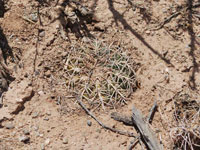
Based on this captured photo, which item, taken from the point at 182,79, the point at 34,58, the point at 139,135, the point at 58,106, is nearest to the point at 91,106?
the point at 58,106

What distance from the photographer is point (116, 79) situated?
2402 mm

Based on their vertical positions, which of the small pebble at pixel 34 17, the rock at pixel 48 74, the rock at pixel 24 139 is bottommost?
the rock at pixel 24 139

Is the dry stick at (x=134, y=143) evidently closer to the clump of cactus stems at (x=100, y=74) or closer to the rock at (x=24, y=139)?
the clump of cactus stems at (x=100, y=74)

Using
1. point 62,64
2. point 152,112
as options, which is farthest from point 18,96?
point 152,112

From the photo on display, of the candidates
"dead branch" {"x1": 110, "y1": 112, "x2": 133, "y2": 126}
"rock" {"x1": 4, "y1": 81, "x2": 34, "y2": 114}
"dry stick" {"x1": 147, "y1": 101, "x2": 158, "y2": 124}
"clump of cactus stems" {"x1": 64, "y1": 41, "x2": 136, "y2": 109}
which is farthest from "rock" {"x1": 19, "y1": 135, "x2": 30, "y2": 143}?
"dry stick" {"x1": 147, "y1": 101, "x2": 158, "y2": 124}

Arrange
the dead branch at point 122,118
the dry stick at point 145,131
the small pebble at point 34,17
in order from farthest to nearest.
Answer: the small pebble at point 34,17 < the dead branch at point 122,118 < the dry stick at point 145,131

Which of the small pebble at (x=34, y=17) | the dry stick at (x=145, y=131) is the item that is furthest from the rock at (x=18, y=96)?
the dry stick at (x=145, y=131)

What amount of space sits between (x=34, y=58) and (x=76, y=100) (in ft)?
1.70

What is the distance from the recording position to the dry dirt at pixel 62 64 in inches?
82.9

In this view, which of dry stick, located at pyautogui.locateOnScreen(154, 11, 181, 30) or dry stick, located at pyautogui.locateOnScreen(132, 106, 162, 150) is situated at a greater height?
dry stick, located at pyautogui.locateOnScreen(154, 11, 181, 30)

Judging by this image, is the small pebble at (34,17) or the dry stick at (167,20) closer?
the small pebble at (34,17)

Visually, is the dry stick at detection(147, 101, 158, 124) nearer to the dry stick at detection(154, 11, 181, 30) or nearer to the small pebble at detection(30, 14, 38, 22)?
the dry stick at detection(154, 11, 181, 30)

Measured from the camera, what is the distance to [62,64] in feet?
7.84

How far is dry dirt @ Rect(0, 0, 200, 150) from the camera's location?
211 cm
